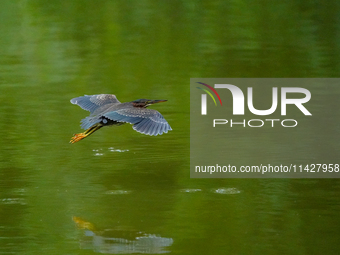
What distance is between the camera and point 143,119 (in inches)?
204

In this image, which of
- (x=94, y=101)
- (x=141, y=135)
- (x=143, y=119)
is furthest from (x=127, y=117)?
(x=141, y=135)

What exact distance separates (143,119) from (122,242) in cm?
126

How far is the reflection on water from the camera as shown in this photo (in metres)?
4.11

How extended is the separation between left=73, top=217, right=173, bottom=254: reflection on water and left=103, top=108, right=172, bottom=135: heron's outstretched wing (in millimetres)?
942

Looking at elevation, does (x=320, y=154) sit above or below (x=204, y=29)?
below

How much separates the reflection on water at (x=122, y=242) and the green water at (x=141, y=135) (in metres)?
0.01

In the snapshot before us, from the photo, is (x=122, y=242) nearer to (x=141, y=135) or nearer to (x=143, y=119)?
(x=143, y=119)

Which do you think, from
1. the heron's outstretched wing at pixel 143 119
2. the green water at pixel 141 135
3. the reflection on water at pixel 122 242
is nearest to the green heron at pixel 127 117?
the heron's outstretched wing at pixel 143 119

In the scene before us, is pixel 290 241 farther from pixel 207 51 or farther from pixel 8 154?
pixel 207 51

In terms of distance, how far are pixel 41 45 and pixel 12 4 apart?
2.90 metres

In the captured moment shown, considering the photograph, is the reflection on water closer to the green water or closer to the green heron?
the green water

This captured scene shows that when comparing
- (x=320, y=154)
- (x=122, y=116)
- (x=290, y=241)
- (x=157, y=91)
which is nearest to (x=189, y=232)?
(x=290, y=241)

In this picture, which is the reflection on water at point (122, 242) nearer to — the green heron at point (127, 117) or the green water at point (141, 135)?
the green water at point (141, 135)

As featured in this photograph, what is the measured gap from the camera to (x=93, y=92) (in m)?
8.62
